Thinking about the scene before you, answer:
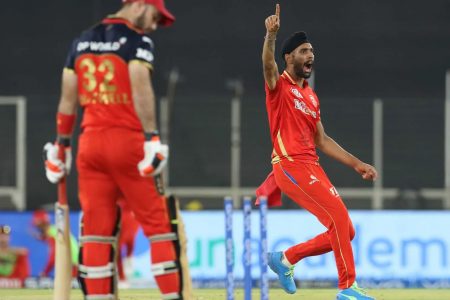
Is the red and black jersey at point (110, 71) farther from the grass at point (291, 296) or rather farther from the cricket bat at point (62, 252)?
the grass at point (291, 296)

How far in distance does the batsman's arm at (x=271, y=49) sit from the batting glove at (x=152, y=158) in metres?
2.25

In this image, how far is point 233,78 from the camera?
2253 centimetres

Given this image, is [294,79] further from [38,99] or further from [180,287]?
[38,99]

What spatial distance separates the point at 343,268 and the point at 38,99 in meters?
10.1

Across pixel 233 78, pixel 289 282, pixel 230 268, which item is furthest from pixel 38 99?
pixel 230 268

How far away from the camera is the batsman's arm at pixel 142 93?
7445mm

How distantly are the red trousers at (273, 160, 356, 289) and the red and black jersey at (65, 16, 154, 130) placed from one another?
8.32ft

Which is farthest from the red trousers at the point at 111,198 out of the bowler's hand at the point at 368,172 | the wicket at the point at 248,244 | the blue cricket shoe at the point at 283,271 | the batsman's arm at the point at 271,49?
the bowler's hand at the point at 368,172

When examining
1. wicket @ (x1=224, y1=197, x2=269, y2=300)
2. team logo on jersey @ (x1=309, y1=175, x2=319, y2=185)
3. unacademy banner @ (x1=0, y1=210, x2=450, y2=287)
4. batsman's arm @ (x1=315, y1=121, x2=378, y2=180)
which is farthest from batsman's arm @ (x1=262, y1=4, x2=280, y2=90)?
unacademy banner @ (x1=0, y1=210, x2=450, y2=287)

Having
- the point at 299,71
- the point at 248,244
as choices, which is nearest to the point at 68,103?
the point at 248,244

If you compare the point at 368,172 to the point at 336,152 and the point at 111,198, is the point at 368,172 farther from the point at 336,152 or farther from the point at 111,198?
the point at 111,198

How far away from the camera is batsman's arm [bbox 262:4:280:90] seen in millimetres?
9516

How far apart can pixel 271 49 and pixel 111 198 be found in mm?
2435

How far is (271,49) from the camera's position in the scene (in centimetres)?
966
